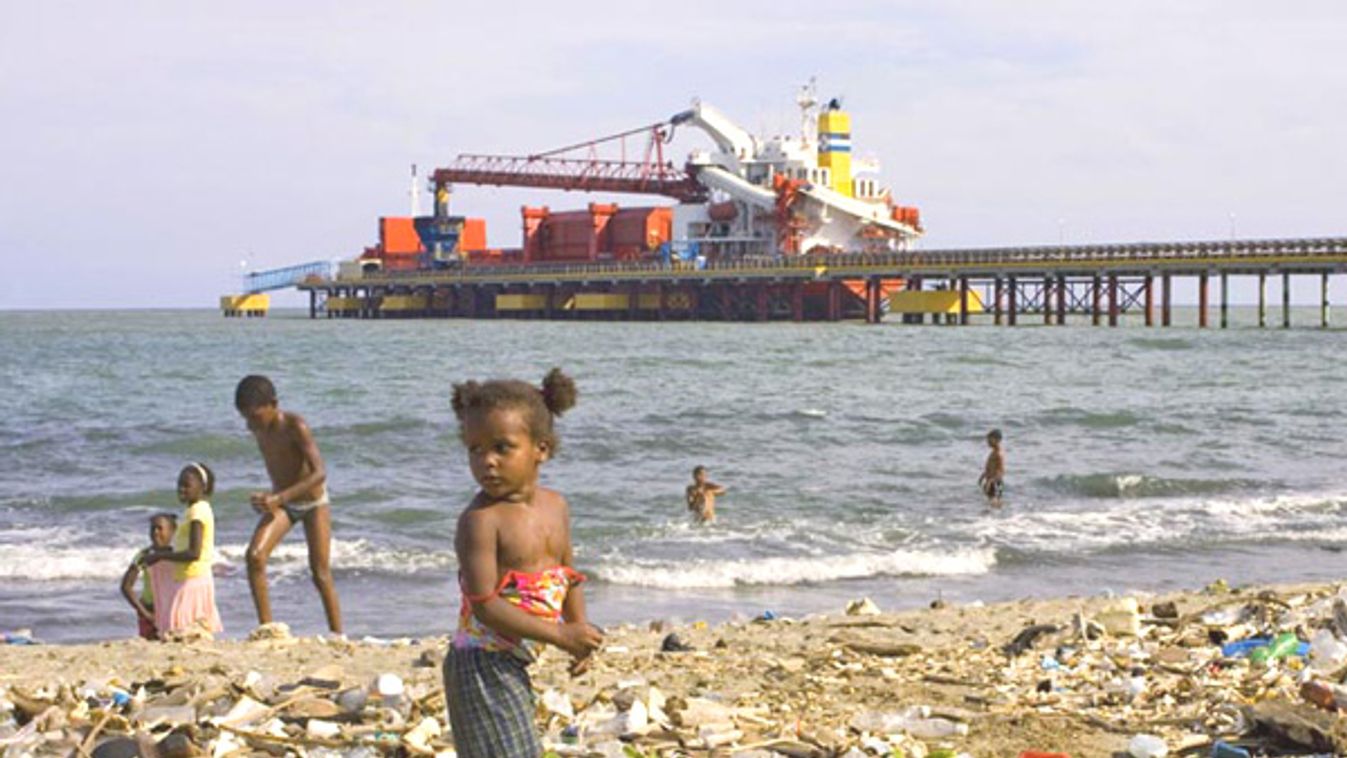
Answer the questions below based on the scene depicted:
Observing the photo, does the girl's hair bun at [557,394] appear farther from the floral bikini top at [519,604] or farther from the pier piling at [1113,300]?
the pier piling at [1113,300]

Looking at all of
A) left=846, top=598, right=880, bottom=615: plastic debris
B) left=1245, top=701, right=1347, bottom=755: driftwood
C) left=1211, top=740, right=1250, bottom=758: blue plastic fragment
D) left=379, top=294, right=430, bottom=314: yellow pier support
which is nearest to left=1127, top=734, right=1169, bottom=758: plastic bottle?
left=1211, top=740, right=1250, bottom=758: blue plastic fragment

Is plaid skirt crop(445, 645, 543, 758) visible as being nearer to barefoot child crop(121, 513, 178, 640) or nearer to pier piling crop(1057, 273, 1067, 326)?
barefoot child crop(121, 513, 178, 640)


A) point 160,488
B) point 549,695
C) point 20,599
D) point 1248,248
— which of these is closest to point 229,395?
point 160,488

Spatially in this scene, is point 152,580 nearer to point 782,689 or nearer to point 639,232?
point 782,689

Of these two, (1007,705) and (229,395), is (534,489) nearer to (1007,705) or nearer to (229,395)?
(1007,705)

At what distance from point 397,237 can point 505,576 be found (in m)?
96.0

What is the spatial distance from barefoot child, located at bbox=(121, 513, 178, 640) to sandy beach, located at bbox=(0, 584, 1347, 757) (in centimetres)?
38

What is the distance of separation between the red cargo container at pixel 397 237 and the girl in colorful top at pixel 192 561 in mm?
89956

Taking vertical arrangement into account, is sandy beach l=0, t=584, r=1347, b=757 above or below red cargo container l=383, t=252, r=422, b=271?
below

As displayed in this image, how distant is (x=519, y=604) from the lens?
384cm

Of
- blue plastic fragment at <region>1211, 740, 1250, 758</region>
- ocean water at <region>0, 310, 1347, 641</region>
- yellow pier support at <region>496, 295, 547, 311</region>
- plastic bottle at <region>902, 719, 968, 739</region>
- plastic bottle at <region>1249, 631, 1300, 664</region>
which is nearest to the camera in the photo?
blue plastic fragment at <region>1211, 740, 1250, 758</region>

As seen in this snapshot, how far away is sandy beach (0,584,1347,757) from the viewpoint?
5.18 m

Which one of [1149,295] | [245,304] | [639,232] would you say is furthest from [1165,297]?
[245,304]

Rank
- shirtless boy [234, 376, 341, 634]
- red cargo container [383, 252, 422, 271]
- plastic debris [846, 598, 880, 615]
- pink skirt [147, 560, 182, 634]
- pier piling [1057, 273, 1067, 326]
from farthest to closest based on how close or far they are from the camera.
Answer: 1. red cargo container [383, 252, 422, 271]
2. pier piling [1057, 273, 1067, 326]
3. plastic debris [846, 598, 880, 615]
4. pink skirt [147, 560, 182, 634]
5. shirtless boy [234, 376, 341, 634]
